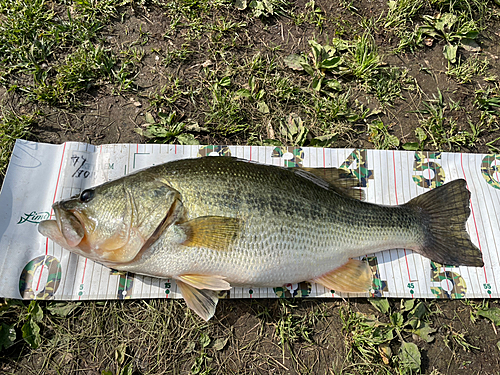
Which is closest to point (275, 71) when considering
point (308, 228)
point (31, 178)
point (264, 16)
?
point (264, 16)

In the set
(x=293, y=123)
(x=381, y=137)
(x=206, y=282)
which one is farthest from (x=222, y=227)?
(x=381, y=137)

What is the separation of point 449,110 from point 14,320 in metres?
4.86

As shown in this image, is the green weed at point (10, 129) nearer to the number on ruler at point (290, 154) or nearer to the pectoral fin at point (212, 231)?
the pectoral fin at point (212, 231)

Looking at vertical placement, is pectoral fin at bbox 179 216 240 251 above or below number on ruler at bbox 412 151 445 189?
below

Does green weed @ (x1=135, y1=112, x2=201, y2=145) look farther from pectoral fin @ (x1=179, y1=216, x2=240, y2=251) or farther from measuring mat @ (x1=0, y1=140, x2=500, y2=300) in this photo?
pectoral fin @ (x1=179, y1=216, x2=240, y2=251)

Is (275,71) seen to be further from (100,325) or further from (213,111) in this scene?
(100,325)

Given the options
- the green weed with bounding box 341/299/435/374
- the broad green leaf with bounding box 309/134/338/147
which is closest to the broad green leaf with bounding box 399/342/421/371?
the green weed with bounding box 341/299/435/374

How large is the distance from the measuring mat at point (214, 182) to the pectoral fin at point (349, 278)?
0.64 ft

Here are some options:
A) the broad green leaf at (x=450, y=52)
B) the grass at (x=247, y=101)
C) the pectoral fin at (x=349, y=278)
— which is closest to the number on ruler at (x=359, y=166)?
the grass at (x=247, y=101)

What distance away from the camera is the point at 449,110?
358cm

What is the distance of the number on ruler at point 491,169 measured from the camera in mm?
3309

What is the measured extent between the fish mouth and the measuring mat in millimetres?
551

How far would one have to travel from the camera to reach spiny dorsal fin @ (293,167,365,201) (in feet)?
9.15

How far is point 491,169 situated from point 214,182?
119 inches
